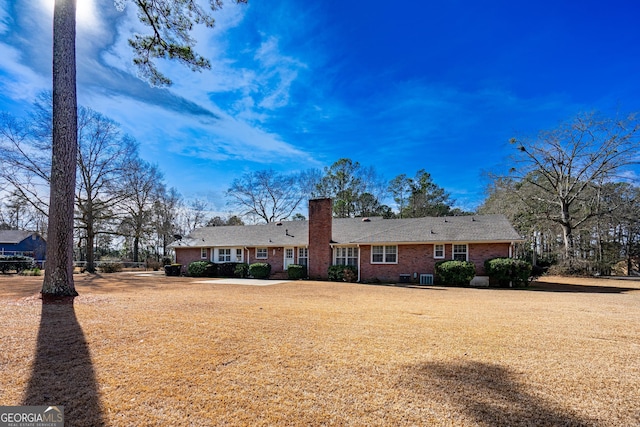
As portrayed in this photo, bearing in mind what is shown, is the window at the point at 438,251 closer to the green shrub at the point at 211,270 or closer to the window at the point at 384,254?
the window at the point at 384,254

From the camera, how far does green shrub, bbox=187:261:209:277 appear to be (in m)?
23.7

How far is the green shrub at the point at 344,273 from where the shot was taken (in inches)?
781

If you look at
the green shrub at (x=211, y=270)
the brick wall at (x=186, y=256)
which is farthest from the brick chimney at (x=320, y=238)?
the brick wall at (x=186, y=256)

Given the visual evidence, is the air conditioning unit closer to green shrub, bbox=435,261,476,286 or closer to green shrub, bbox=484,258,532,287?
green shrub, bbox=435,261,476,286

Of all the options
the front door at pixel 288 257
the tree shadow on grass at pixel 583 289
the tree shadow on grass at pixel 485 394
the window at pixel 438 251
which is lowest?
the tree shadow on grass at pixel 583 289

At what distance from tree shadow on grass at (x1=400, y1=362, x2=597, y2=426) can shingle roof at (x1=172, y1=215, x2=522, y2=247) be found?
49.1ft

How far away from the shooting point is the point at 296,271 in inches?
837

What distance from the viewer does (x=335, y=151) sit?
3388 cm

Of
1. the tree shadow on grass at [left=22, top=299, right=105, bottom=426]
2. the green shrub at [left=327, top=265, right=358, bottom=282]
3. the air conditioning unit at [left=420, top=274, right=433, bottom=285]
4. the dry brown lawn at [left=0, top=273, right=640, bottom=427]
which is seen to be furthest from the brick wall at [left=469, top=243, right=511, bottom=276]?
the tree shadow on grass at [left=22, top=299, right=105, bottom=426]

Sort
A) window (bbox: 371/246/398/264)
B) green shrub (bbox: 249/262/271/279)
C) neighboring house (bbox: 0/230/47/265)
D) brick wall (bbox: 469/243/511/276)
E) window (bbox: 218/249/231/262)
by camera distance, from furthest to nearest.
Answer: neighboring house (bbox: 0/230/47/265)
window (bbox: 218/249/231/262)
green shrub (bbox: 249/262/271/279)
window (bbox: 371/246/398/264)
brick wall (bbox: 469/243/511/276)

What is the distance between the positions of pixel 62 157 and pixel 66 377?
7739 mm

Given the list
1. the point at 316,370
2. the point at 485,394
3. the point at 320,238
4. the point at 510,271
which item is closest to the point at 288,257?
the point at 320,238

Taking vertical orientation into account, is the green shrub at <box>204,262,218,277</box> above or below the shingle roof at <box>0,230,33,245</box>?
below

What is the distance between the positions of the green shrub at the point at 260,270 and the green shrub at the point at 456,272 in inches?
438
